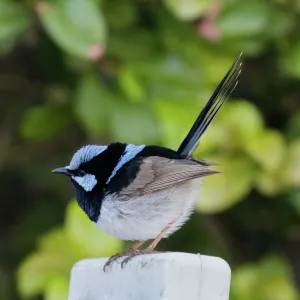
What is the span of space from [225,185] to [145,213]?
699 mm

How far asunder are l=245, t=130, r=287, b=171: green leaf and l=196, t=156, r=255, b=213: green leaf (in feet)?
0.16

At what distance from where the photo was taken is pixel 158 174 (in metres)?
1.60

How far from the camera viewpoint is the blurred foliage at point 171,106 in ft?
6.94

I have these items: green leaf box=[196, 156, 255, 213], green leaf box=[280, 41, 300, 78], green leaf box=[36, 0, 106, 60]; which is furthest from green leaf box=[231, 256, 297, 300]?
green leaf box=[36, 0, 106, 60]

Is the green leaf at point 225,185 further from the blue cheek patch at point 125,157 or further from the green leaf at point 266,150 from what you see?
the blue cheek patch at point 125,157

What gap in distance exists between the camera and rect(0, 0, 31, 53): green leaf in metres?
2.08

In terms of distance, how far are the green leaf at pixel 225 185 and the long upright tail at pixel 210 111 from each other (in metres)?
0.58

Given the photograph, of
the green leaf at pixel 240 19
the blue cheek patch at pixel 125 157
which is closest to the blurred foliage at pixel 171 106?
the green leaf at pixel 240 19

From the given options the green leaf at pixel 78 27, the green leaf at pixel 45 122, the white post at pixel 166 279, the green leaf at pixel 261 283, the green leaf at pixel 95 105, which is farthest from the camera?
the green leaf at pixel 45 122

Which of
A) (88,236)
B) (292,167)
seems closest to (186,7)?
(292,167)

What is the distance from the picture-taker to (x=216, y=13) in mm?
2217

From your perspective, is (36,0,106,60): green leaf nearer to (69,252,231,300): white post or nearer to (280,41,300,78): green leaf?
(280,41,300,78): green leaf

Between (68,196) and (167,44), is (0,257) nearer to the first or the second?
(68,196)

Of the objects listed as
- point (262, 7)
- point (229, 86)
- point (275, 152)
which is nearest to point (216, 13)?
point (262, 7)
